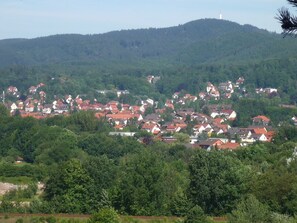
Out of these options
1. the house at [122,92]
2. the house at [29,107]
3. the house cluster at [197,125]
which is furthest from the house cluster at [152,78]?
the house cluster at [197,125]

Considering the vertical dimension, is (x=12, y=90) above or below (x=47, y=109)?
above

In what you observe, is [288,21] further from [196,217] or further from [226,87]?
[226,87]

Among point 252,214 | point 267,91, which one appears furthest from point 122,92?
point 252,214

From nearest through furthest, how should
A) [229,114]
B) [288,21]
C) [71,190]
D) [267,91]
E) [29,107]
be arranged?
[288,21], [71,190], [229,114], [29,107], [267,91]

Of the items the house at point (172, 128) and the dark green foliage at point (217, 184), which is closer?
the dark green foliage at point (217, 184)

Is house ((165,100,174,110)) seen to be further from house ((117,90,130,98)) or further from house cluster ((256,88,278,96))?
house cluster ((256,88,278,96))

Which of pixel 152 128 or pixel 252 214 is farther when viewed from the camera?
pixel 152 128

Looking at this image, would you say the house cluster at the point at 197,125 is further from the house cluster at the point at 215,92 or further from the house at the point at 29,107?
the house cluster at the point at 215,92

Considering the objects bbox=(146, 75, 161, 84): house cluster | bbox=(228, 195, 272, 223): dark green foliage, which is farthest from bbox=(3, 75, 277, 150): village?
bbox=(228, 195, 272, 223): dark green foliage

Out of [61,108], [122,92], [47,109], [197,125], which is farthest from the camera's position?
[122,92]
